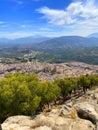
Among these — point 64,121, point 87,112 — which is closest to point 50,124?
point 64,121

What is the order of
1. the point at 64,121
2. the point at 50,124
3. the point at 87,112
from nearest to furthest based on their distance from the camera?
the point at 50,124 < the point at 64,121 < the point at 87,112

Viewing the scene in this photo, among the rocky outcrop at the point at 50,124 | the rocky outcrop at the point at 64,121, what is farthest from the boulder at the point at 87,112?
the rocky outcrop at the point at 50,124

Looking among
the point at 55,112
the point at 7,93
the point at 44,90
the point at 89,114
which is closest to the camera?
the point at 89,114

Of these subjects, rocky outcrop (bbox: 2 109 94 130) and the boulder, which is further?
the boulder

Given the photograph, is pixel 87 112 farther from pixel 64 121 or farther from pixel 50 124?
pixel 50 124

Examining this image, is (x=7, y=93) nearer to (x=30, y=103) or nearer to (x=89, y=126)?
(x=30, y=103)

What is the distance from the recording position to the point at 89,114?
2045 centimetres

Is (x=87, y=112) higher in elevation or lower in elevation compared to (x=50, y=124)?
higher

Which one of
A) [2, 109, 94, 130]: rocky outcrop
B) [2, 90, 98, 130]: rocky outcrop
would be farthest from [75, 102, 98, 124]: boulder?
[2, 109, 94, 130]: rocky outcrop

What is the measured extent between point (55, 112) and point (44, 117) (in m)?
2.07

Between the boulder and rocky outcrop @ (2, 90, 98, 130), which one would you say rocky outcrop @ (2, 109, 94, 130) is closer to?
rocky outcrop @ (2, 90, 98, 130)

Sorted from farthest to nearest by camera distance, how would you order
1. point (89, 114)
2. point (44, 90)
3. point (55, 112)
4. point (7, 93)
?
point (44, 90) < point (7, 93) < point (55, 112) < point (89, 114)

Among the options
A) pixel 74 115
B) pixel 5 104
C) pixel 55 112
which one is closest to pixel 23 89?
pixel 5 104

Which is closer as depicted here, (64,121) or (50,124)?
(50,124)
